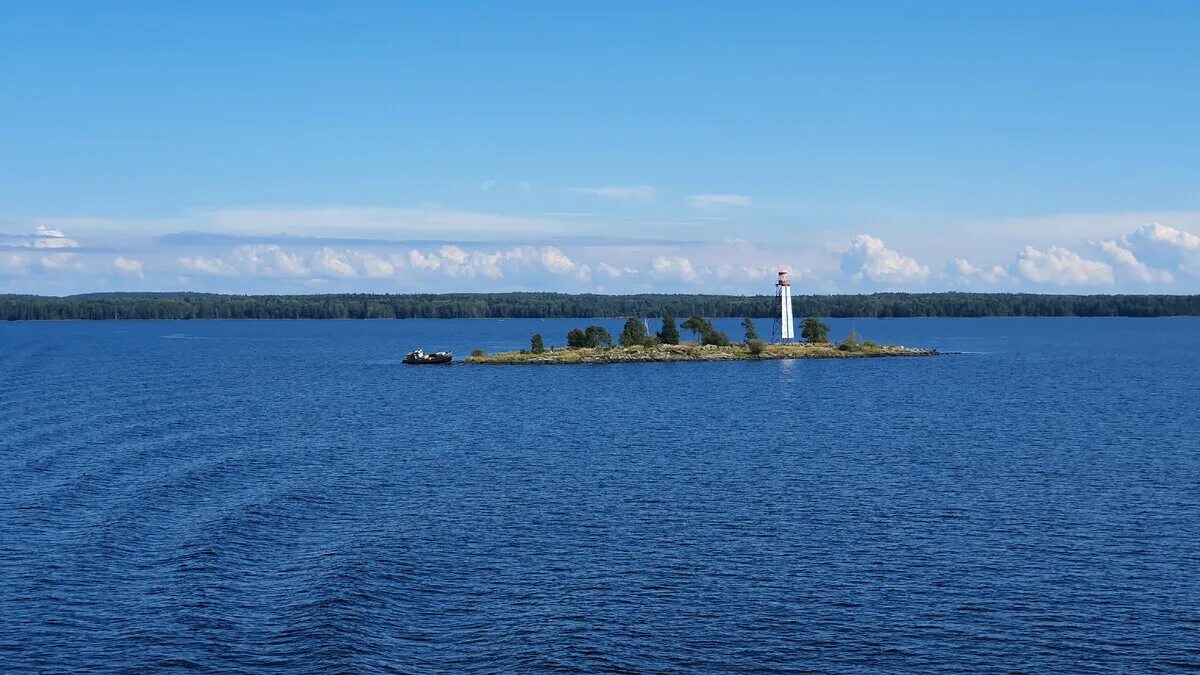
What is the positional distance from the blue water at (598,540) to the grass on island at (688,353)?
67.6 meters

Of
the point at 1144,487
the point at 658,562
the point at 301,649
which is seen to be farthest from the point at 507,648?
the point at 1144,487

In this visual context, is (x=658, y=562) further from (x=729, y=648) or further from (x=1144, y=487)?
(x=1144, y=487)

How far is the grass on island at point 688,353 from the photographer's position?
16350 centimetres

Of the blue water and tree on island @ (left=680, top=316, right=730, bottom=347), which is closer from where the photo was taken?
the blue water

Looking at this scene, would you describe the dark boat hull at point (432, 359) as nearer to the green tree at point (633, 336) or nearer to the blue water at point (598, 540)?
the green tree at point (633, 336)

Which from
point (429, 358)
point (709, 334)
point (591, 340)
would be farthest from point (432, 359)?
point (709, 334)

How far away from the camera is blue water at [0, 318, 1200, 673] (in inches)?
1378

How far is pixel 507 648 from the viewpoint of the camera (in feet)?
114

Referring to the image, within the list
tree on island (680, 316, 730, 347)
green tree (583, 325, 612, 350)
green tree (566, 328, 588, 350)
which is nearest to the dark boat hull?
green tree (566, 328, 588, 350)

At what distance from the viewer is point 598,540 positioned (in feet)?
156

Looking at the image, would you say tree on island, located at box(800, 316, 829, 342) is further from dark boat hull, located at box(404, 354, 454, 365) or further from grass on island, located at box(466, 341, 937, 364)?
dark boat hull, located at box(404, 354, 454, 365)

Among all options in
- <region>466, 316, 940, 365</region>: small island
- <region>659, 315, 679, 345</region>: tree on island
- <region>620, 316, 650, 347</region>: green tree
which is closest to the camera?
<region>466, 316, 940, 365</region>: small island

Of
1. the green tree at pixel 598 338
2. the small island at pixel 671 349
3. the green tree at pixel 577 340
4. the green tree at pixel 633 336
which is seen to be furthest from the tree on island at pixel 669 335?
the green tree at pixel 577 340

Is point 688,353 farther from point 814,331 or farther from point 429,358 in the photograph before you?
point 429,358
